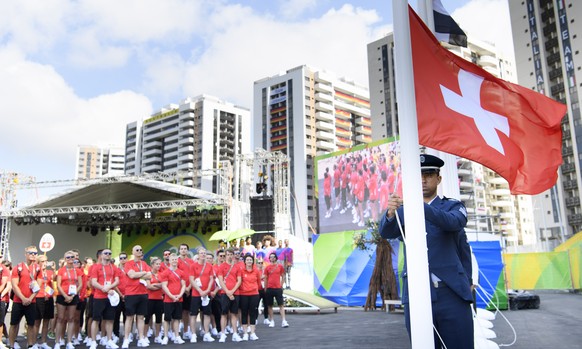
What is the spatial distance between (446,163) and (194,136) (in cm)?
10070

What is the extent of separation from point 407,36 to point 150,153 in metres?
112

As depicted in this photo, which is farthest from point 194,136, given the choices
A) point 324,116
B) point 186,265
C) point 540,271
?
point 186,265

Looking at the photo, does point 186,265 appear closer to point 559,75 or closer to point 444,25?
point 444,25

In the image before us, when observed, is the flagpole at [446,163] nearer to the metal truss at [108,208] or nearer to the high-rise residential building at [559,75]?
the metal truss at [108,208]

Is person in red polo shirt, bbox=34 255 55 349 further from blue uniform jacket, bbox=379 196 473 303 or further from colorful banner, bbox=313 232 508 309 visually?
colorful banner, bbox=313 232 508 309

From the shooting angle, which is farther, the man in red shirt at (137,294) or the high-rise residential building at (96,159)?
the high-rise residential building at (96,159)

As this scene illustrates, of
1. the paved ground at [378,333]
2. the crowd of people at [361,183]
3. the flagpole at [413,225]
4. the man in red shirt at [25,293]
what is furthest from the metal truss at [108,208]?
the flagpole at [413,225]

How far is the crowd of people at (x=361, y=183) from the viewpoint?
2650 centimetres

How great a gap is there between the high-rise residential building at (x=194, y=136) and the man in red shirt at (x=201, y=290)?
3390 inches

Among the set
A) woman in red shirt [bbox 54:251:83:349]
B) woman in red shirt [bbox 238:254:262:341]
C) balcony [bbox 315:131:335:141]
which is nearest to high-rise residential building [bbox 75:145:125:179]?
balcony [bbox 315:131:335:141]

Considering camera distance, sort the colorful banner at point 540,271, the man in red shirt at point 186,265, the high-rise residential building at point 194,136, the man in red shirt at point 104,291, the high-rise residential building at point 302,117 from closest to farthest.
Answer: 1. the man in red shirt at point 104,291
2. the man in red shirt at point 186,265
3. the colorful banner at point 540,271
4. the high-rise residential building at point 302,117
5. the high-rise residential building at point 194,136

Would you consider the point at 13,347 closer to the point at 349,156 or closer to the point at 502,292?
the point at 502,292

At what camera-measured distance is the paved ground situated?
8.45 metres

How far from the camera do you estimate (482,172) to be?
77062 mm
